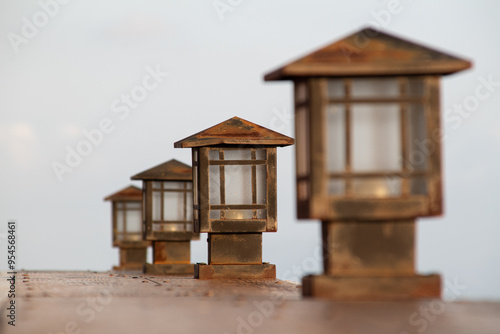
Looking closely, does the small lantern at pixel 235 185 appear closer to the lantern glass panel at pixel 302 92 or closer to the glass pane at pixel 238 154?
the glass pane at pixel 238 154

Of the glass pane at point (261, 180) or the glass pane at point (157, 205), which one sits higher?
the glass pane at point (261, 180)

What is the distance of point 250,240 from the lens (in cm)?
1656

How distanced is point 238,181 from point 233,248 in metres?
1.34

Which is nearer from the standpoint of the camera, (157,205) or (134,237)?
(157,205)

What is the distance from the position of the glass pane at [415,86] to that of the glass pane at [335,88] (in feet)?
2.53

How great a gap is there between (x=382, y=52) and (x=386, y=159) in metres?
1.20

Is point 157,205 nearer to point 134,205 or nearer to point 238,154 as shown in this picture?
point 134,205

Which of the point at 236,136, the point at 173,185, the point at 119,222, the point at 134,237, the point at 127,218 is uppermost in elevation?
the point at 236,136

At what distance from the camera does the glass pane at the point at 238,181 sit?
53.2 ft

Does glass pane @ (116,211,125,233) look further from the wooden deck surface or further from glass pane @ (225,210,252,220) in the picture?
the wooden deck surface

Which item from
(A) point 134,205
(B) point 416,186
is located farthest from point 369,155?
(A) point 134,205

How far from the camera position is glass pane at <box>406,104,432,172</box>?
9.66 m

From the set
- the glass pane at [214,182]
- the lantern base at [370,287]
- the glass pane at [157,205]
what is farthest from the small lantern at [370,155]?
the glass pane at [157,205]

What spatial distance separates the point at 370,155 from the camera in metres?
9.67
